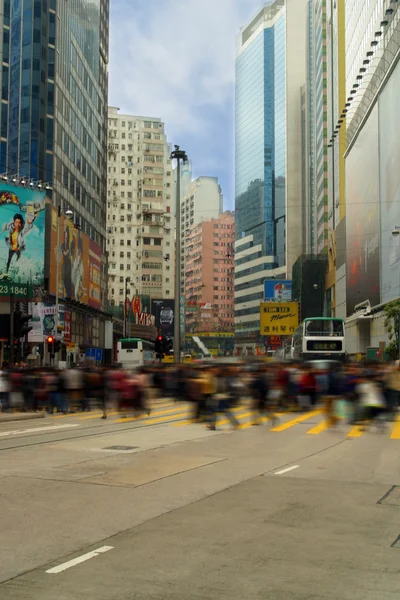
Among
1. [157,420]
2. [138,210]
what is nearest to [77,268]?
[157,420]

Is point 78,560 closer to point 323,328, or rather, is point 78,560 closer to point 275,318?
point 323,328

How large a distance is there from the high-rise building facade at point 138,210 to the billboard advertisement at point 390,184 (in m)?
90.0

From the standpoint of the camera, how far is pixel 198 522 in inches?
375

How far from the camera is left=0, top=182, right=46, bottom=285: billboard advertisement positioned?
52.8 metres

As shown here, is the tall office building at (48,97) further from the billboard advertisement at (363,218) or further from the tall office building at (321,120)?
the tall office building at (321,120)

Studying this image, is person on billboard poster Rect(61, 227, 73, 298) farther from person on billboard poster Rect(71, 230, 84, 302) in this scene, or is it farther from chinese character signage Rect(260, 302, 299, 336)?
chinese character signage Rect(260, 302, 299, 336)

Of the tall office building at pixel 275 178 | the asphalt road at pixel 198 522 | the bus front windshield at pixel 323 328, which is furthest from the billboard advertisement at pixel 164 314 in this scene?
the asphalt road at pixel 198 522

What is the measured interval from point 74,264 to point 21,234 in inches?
443

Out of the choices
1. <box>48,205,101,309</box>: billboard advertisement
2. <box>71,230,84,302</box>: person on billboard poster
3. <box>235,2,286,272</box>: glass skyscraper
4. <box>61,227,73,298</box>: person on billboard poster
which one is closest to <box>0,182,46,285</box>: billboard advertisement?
<box>48,205,101,309</box>: billboard advertisement

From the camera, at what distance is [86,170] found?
8006 centimetres

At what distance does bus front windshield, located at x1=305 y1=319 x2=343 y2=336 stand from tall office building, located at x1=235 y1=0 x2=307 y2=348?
12435cm

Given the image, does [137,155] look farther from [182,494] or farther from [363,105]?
[182,494]

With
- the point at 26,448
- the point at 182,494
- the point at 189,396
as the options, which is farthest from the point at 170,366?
the point at 26,448

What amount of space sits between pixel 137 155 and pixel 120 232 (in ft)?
66.1
